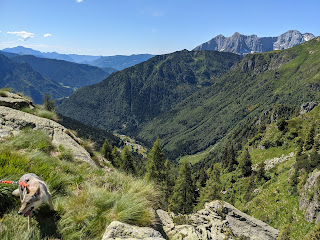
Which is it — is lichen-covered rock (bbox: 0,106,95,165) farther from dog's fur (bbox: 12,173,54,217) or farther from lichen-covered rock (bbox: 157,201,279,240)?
lichen-covered rock (bbox: 157,201,279,240)

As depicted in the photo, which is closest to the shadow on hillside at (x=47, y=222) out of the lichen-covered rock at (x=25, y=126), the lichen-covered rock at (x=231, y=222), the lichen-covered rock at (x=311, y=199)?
the lichen-covered rock at (x=25, y=126)

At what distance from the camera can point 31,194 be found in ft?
11.0


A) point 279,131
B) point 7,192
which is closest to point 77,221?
point 7,192

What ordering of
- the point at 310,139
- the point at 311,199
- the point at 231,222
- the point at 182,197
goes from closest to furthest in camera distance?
the point at 231,222, the point at 311,199, the point at 182,197, the point at 310,139

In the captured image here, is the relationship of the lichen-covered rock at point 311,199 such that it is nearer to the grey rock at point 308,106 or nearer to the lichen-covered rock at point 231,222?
the lichen-covered rock at point 231,222

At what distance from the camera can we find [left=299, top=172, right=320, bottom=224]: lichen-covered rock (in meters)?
30.7

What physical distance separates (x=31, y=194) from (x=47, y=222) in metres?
0.81

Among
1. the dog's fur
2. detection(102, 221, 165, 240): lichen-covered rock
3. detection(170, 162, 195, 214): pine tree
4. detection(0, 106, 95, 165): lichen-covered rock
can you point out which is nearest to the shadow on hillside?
the dog's fur

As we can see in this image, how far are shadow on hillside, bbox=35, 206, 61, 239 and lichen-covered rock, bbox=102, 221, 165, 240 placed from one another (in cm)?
95

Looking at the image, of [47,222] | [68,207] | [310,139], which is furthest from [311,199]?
[47,222]

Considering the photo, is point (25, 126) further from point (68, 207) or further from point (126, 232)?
point (126, 232)

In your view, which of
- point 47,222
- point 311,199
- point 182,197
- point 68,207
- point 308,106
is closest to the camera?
point 47,222

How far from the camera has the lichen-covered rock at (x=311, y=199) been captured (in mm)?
30688

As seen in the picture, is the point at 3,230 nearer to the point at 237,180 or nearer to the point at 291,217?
the point at 291,217
